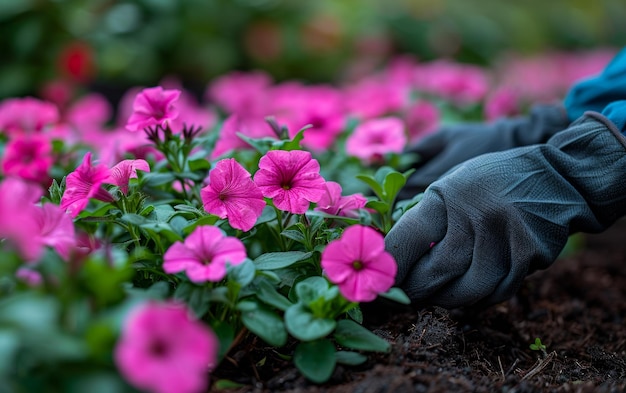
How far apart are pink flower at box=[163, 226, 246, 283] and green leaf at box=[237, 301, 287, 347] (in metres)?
0.08

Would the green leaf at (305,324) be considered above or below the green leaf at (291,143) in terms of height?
below

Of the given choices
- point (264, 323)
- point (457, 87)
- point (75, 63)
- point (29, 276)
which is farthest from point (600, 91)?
point (75, 63)

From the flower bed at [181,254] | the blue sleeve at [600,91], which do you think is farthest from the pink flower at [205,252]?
the blue sleeve at [600,91]

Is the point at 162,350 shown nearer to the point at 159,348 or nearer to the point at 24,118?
the point at 159,348

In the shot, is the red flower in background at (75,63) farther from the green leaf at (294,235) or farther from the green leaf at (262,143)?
the green leaf at (294,235)

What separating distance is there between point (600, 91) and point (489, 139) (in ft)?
0.87

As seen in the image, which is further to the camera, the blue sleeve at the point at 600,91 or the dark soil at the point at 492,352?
the blue sleeve at the point at 600,91

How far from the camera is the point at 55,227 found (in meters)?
0.98

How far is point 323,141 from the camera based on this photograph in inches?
70.6

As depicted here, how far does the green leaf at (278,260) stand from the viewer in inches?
42.9

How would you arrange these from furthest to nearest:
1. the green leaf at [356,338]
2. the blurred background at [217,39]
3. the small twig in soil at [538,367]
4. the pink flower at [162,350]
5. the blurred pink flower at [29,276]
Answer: the blurred background at [217,39] → the small twig in soil at [538,367] → the green leaf at [356,338] → the blurred pink flower at [29,276] → the pink flower at [162,350]

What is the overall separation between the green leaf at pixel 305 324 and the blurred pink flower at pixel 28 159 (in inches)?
29.9

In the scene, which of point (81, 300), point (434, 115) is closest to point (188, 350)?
point (81, 300)

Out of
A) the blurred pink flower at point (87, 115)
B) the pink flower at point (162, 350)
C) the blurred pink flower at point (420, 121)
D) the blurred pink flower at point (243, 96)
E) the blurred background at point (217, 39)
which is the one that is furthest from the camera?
the blurred background at point (217, 39)
